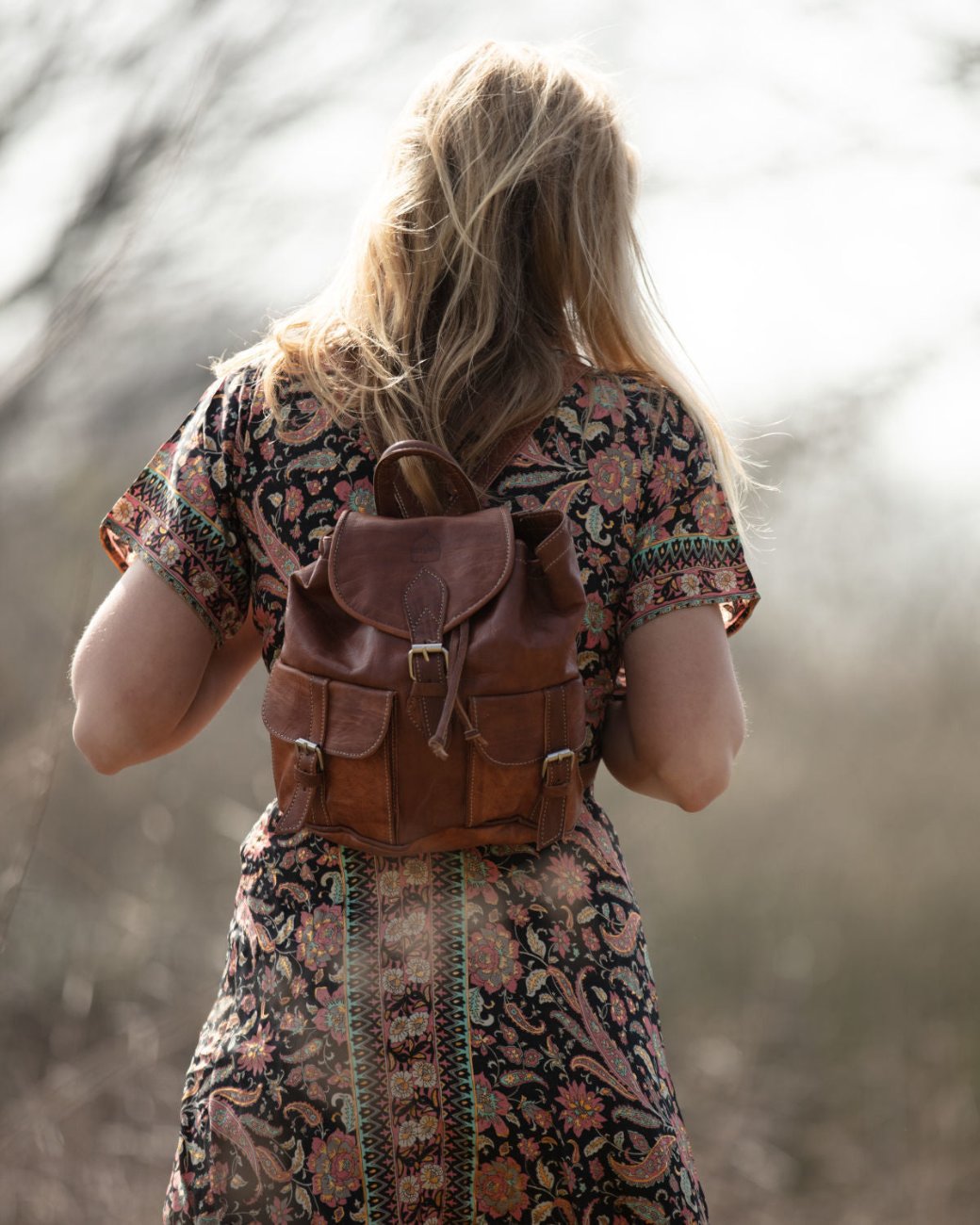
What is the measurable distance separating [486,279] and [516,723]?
0.41 m

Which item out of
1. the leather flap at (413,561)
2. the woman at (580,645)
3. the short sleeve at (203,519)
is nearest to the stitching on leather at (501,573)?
the leather flap at (413,561)

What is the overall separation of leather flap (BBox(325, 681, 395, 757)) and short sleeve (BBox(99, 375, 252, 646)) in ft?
0.75

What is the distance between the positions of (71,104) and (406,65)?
728 millimetres

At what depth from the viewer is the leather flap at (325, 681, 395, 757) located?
3.41 feet

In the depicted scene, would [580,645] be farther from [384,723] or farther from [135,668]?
[135,668]

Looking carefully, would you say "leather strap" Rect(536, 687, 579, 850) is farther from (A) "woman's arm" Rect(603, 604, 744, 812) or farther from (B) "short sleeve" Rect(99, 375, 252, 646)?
(B) "short sleeve" Rect(99, 375, 252, 646)

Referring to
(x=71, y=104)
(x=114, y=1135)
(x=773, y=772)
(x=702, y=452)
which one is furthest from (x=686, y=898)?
(x=71, y=104)

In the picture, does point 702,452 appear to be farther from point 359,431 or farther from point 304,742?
point 304,742

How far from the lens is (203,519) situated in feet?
3.99

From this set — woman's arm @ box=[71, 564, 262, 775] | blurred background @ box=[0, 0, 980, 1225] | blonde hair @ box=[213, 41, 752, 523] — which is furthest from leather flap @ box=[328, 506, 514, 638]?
blurred background @ box=[0, 0, 980, 1225]

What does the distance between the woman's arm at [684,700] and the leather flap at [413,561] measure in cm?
20

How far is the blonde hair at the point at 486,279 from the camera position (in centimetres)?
117

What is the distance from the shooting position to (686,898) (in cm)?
291

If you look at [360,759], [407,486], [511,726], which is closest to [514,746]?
[511,726]
